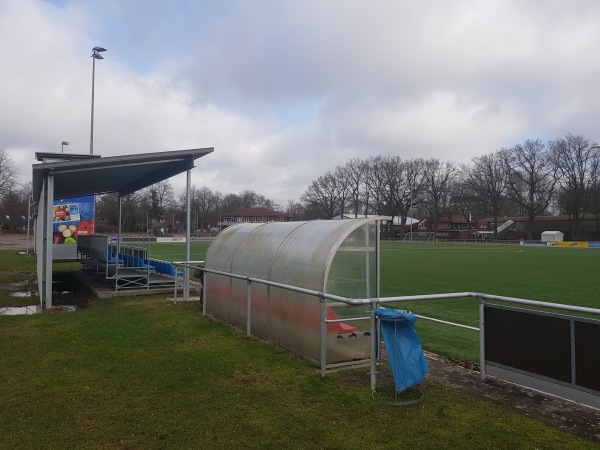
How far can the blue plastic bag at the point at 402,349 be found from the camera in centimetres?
518

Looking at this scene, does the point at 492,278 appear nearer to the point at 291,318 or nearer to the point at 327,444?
the point at 291,318

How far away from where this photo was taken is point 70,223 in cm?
2241

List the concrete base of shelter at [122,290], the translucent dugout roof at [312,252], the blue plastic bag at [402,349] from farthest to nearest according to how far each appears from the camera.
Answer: the concrete base of shelter at [122,290] → the translucent dugout roof at [312,252] → the blue plastic bag at [402,349]

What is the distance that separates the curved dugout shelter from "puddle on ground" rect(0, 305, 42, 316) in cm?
534

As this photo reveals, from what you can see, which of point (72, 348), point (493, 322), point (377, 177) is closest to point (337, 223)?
point (493, 322)

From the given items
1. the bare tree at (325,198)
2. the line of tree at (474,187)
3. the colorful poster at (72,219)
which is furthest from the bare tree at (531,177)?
the colorful poster at (72,219)

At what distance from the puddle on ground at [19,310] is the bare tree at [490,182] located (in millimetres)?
79529

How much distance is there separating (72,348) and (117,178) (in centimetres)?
813

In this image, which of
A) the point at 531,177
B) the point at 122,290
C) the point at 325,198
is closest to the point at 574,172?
the point at 531,177

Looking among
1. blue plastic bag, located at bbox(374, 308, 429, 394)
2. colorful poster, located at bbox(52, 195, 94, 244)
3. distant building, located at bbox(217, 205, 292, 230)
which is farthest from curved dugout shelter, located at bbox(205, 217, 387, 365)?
distant building, located at bbox(217, 205, 292, 230)

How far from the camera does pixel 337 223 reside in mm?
7301

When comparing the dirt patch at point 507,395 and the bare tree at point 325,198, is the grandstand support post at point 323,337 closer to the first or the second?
the dirt patch at point 507,395

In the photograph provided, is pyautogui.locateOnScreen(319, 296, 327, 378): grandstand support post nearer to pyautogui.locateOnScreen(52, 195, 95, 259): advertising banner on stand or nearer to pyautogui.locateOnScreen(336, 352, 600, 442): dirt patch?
pyautogui.locateOnScreen(336, 352, 600, 442): dirt patch

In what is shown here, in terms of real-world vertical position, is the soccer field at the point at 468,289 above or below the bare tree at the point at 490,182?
below
